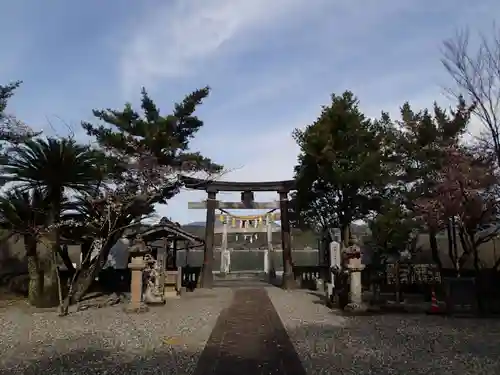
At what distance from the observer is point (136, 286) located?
38.7ft

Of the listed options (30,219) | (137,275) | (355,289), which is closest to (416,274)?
(355,289)

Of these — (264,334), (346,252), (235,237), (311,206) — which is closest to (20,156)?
(264,334)

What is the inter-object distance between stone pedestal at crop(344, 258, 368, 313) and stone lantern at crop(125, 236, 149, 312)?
18.2ft

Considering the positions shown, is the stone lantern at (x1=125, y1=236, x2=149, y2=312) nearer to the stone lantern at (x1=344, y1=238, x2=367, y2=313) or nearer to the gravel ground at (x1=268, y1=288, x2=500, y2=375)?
the gravel ground at (x1=268, y1=288, x2=500, y2=375)

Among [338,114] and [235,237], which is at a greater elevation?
[338,114]

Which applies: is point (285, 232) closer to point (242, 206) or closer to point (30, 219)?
point (242, 206)

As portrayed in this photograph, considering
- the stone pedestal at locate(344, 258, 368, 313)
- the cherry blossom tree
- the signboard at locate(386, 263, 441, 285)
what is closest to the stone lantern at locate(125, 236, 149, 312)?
the stone pedestal at locate(344, 258, 368, 313)

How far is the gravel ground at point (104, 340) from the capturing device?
5719mm

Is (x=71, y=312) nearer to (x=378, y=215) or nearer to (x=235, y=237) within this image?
A: (x=378, y=215)

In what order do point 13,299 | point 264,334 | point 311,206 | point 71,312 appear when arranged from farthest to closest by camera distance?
point 311,206
point 13,299
point 71,312
point 264,334

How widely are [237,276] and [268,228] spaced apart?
3.78 meters

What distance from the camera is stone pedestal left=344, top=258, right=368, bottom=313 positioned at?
10906 mm

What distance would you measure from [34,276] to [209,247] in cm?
893

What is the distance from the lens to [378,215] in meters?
17.5
